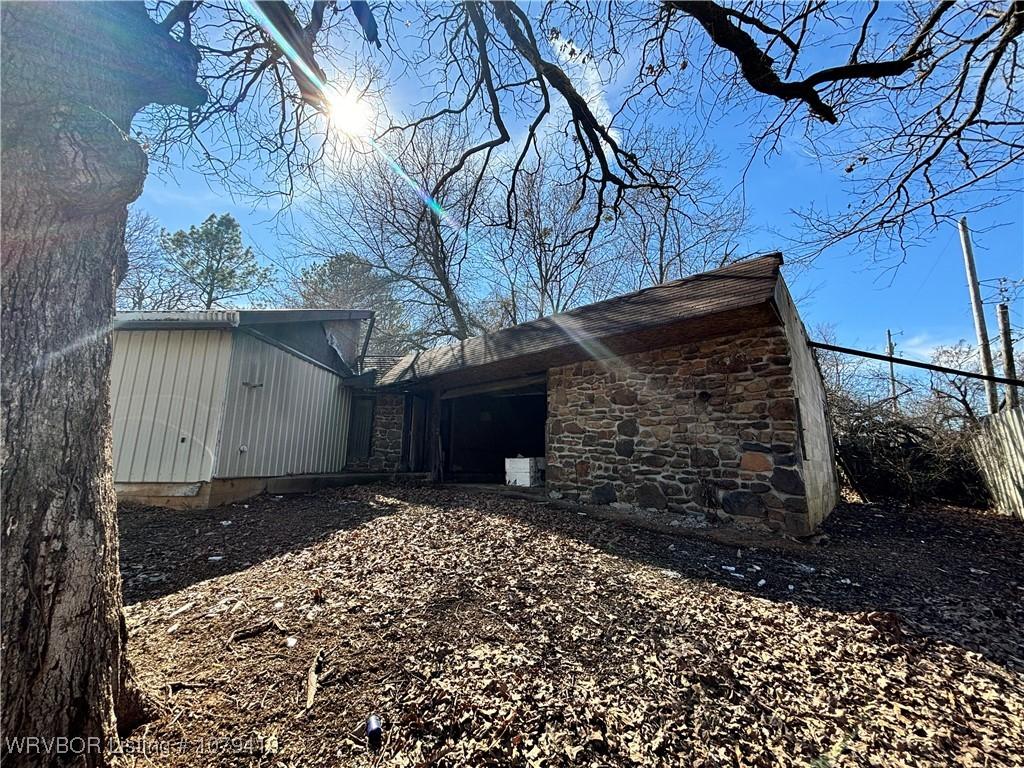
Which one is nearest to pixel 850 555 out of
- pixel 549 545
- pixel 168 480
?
pixel 549 545

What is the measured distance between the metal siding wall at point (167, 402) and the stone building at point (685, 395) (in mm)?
3839

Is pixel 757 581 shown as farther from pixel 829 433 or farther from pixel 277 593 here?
pixel 829 433

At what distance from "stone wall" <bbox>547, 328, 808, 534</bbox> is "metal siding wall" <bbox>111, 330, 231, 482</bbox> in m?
5.49

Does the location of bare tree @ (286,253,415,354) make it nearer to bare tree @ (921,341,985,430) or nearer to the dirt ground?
the dirt ground

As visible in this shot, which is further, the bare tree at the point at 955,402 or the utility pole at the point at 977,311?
the utility pole at the point at 977,311

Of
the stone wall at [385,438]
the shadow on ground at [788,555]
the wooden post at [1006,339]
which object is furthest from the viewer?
the stone wall at [385,438]

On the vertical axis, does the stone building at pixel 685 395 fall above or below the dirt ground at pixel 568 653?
above

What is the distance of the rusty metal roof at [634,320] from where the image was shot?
4.68 meters

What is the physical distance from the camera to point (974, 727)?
A: 1.83 m

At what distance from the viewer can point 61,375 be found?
1.47m

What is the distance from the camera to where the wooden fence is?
629cm

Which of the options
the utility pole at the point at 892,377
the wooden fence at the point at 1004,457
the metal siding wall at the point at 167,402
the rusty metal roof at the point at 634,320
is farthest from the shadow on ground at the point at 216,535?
the wooden fence at the point at 1004,457

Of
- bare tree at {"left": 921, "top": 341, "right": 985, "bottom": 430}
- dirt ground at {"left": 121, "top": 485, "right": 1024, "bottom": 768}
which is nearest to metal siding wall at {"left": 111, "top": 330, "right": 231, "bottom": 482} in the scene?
dirt ground at {"left": 121, "top": 485, "right": 1024, "bottom": 768}

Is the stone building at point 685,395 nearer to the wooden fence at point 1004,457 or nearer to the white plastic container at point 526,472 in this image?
the white plastic container at point 526,472
